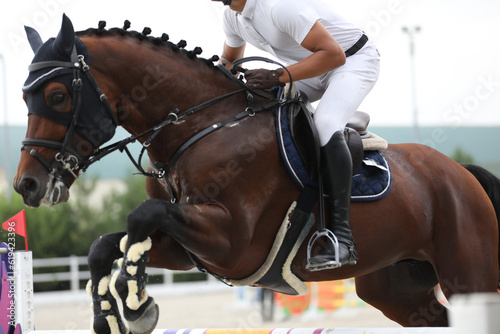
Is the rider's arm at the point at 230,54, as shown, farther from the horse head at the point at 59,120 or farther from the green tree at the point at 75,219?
the green tree at the point at 75,219

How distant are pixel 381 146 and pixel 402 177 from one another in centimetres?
24

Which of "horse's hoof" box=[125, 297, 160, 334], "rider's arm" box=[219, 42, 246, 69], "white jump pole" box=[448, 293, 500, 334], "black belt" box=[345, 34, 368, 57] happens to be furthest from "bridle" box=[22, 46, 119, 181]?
"white jump pole" box=[448, 293, 500, 334]

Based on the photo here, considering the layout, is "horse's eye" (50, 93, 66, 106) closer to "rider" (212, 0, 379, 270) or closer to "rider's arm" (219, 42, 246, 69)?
"rider" (212, 0, 379, 270)

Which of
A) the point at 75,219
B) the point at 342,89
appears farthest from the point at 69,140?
the point at 75,219

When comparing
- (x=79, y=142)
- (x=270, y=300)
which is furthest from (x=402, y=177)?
(x=270, y=300)

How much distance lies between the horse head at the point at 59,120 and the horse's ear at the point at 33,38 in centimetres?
15

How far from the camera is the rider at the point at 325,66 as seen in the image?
3.35 m

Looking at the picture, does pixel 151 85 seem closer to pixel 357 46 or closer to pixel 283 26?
pixel 283 26

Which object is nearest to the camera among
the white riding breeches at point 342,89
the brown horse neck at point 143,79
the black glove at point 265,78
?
the brown horse neck at point 143,79

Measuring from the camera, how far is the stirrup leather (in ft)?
10.8

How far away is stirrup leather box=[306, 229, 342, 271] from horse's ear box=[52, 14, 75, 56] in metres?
1.66

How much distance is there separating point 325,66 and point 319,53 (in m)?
0.08

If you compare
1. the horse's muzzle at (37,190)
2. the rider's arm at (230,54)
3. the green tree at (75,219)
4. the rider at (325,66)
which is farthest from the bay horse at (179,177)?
the green tree at (75,219)

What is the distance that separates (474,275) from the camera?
3996 mm
